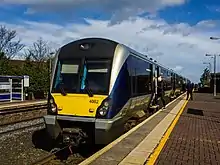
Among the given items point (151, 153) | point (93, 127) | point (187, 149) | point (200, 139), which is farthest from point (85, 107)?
point (200, 139)

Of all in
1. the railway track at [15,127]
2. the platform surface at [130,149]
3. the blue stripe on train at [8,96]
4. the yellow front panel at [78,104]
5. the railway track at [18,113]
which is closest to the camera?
the platform surface at [130,149]

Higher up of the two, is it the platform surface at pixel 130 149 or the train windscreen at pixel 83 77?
the train windscreen at pixel 83 77

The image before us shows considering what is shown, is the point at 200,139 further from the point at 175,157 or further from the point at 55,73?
the point at 55,73

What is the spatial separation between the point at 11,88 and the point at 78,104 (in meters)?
20.9

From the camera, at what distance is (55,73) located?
Answer: 970cm

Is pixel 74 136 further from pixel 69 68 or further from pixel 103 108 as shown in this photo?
pixel 69 68

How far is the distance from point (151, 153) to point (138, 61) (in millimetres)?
4973

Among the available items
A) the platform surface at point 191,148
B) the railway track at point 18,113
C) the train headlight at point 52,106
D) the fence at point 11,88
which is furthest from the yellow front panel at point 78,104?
the fence at point 11,88

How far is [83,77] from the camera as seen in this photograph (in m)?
9.32

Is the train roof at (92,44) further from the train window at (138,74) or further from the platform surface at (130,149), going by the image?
the platform surface at (130,149)

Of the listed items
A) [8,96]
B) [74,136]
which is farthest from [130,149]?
[8,96]

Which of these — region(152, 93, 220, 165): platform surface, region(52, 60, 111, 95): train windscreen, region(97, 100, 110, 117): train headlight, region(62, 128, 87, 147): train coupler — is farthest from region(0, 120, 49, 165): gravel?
region(152, 93, 220, 165): platform surface

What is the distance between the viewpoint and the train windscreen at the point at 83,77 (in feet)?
29.9

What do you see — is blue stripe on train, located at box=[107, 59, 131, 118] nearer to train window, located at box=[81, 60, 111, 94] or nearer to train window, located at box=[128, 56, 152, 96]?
train window, located at box=[81, 60, 111, 94]
